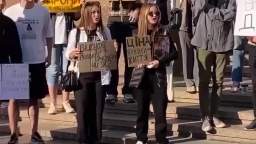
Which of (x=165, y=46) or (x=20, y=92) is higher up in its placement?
(x=165, y=46)

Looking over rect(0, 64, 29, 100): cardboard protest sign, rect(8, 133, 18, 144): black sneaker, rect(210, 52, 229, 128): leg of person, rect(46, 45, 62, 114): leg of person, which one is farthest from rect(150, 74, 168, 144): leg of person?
rect(46, 45, 62, 114): leg of person

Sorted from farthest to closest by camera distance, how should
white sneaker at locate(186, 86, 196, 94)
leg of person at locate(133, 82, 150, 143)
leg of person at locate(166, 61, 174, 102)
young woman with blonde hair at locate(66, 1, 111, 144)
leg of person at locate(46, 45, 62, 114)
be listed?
leg of person at locate(46, 45, 62, 114), white sneaker at locate(186, 86, 196, 94), leg of person at locate(166, 61, 174, 102), leg of person at locate(133, 82, 150, 143), young woman with blonde hair at locate(66, 1, 111, 144)

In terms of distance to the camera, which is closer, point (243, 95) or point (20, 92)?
point (20, 92)

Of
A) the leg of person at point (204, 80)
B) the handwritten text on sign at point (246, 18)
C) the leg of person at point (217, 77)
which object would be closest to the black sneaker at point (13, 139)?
the leg of person at point (204, 80)

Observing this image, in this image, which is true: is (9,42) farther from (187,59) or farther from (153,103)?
(187,59)

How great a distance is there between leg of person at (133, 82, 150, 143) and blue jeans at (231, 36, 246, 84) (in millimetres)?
2200

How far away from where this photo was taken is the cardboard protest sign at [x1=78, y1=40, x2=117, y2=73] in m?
8.61

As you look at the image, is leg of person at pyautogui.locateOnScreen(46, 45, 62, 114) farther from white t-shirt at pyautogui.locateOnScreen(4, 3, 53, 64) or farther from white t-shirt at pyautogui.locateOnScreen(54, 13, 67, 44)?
white t-shirt at pyautogui.locateOnScreen(4, 3, 53, 64)

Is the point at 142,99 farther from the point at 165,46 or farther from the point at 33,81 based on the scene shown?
the point at 33,81

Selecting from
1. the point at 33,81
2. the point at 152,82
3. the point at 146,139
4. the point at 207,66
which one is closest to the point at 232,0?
the point at 207,66

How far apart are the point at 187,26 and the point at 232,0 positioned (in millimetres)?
1772

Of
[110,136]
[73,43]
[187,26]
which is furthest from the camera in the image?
[187,26]

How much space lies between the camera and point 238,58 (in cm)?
1071

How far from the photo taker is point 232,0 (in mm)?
8953
